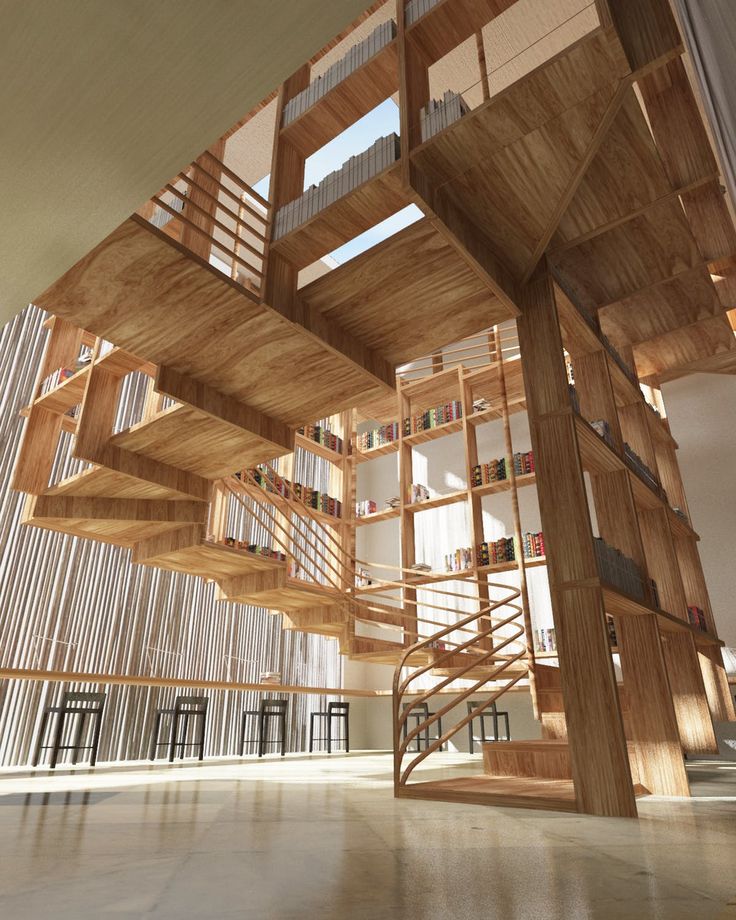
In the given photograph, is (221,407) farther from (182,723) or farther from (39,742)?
(182,723)

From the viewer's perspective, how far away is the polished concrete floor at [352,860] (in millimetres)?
1354

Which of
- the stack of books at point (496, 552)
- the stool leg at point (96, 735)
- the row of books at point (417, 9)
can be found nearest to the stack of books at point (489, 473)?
the stack of books at point (496, 552)

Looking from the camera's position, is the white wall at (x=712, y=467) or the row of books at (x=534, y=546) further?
the white wall at (x=712, y=467)

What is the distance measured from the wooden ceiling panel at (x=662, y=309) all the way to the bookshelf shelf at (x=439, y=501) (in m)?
2.28

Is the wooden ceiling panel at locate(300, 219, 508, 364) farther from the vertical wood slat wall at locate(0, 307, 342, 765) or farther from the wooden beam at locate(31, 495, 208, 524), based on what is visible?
the vertical wood slat wall at locate(0, 307, 342, 765)

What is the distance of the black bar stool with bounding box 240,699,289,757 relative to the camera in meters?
7.91

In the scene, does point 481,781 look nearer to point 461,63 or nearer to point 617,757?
point 617,757

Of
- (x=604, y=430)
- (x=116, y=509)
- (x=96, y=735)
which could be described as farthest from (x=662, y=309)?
(x=96, y=735)

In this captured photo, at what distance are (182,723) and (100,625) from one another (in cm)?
169


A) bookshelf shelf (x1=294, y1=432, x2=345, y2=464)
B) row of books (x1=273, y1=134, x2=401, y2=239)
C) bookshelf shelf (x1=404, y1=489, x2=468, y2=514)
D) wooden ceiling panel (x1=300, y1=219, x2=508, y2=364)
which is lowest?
wooden ceiling panel (x1=300, y1=219, x2=508, y2=364)

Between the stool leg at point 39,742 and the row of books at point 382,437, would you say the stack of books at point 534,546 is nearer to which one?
the row of books at point 382,437

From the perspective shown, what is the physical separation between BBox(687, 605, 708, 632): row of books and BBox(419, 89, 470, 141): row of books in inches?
172

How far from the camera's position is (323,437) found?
7617 millimetres

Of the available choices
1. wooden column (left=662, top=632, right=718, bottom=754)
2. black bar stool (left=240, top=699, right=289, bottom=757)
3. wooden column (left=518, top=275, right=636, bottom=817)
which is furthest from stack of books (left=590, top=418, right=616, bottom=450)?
black bar stool (left=240, top=699, right=289, bottom=757)
